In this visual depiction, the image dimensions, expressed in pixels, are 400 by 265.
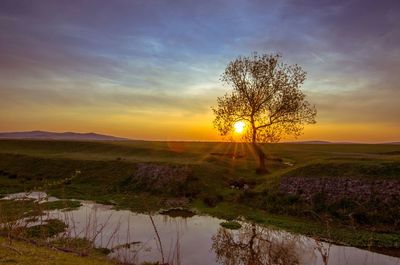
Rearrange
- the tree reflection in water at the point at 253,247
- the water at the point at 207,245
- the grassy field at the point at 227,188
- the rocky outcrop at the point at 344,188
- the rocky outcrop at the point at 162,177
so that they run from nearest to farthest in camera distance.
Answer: the tree reflection in water at the point at 253,247 < the water at the point at 207,245 < the grassy field at the point at 227,188 < the rocky outcrop at the point at 344,188 < the rocky outcrop at the point at 162,177

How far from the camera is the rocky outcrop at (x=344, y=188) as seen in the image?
97.4ft

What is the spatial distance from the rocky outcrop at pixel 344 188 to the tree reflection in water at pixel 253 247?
8493 millimetres

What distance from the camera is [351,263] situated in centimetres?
2011

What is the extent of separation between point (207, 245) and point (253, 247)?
9.79 ft

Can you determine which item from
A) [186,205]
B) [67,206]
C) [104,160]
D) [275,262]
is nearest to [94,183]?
[104,160]

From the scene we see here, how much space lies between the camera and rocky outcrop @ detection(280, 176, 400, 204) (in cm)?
2969

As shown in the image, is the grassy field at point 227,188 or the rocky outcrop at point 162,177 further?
the rocky outcrop at point 162,177

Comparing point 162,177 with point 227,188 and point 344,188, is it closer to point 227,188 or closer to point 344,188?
point 227,188

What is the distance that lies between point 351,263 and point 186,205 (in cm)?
1814

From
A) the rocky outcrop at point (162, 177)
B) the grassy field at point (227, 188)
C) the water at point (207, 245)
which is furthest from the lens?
the rocky outcrop at point (162, 177)

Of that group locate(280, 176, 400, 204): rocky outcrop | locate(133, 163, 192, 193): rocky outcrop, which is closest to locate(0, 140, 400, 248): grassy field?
locate(133, 163, 192, 193): rocky outcrop

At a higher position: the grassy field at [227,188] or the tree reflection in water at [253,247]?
the grassy field at [227,188]

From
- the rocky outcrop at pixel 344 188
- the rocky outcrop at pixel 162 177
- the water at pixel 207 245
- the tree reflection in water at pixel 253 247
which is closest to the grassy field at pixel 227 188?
the rocky outcrop at pixel 162 177

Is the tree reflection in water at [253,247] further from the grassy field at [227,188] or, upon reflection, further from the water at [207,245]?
the grassy field at [227,188]
